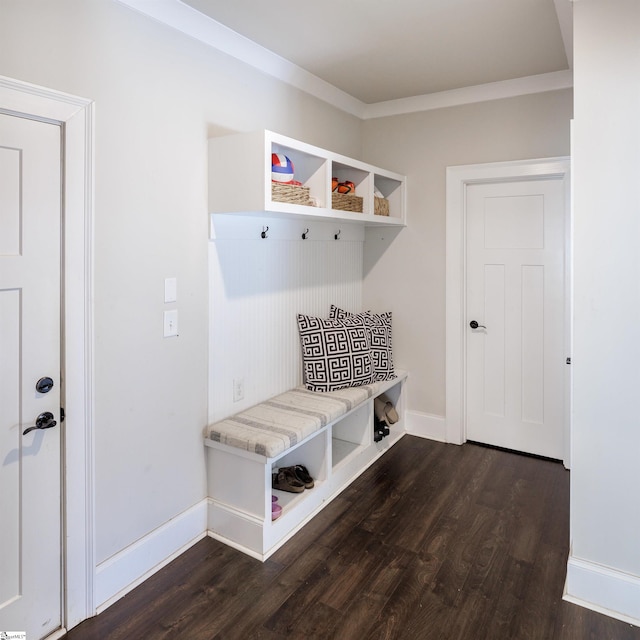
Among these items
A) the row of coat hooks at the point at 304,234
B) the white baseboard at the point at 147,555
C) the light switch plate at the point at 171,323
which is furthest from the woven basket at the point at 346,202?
the white baseboard at the point at 147,555

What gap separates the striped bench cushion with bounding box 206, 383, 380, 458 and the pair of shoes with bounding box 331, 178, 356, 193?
4.14 ft

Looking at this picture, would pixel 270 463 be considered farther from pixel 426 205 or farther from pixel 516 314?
pixel 426 205

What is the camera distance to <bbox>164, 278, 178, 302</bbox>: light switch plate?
2193mm

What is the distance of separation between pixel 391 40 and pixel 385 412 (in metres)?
2.40

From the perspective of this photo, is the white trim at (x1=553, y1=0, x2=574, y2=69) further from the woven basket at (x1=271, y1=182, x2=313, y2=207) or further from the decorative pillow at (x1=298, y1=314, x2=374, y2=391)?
the decorative pillow at (x1=298, y1=314, x2=374, y2=391)

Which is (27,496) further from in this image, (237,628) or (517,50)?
(517,50)

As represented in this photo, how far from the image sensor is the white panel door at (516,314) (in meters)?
3.25

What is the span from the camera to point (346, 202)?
291cm

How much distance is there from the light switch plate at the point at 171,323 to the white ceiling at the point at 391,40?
1285 mm

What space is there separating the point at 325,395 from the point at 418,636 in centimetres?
143

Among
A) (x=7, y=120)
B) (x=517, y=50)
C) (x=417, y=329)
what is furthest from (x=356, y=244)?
(x=7, y=120)

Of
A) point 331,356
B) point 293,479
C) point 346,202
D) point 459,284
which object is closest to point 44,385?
point 293,479

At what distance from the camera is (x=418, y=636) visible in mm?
1791

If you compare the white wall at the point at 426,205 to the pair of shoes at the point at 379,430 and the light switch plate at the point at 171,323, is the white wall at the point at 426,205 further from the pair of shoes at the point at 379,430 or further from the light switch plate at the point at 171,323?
the light switch plate at the point at 171,323
